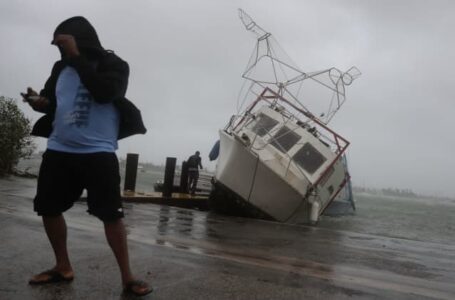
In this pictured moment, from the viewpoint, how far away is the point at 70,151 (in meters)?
3.02

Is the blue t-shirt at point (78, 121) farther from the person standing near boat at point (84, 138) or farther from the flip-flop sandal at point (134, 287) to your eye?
the flip-flop sandal at point (134, 287)

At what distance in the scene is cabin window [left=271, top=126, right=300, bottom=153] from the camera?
15136 millimetres

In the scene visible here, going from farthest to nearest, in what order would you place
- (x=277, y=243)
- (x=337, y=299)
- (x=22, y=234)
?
(x=277, y=243) → (x=22, y=234) → (x=337, y=299)

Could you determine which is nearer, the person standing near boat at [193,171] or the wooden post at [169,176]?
the wooden post at [169,176]

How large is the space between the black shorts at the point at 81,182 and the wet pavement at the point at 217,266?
49 cm

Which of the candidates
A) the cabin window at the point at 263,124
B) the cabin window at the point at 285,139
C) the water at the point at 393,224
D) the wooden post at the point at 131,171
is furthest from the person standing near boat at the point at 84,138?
the cabin window at the point at 263,124

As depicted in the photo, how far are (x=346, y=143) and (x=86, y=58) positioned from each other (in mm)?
12034

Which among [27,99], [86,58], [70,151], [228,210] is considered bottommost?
[228,210]

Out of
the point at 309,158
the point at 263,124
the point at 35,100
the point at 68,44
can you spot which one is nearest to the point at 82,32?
the point at 68,44

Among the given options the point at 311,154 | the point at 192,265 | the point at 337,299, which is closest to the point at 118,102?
the point at 192,265

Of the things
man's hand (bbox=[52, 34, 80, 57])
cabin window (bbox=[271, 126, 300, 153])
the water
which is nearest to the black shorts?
man's hand (bbox=[52, 34, 80, 57])

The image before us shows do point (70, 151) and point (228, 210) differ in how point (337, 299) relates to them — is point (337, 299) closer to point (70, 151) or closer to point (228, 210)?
point (70, 151)

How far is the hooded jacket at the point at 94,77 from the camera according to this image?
294cm

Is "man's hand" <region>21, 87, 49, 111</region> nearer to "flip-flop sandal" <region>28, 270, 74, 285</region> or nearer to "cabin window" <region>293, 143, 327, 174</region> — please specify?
"flip-flop sandal" <region>28, 270, 74, 285</region>
